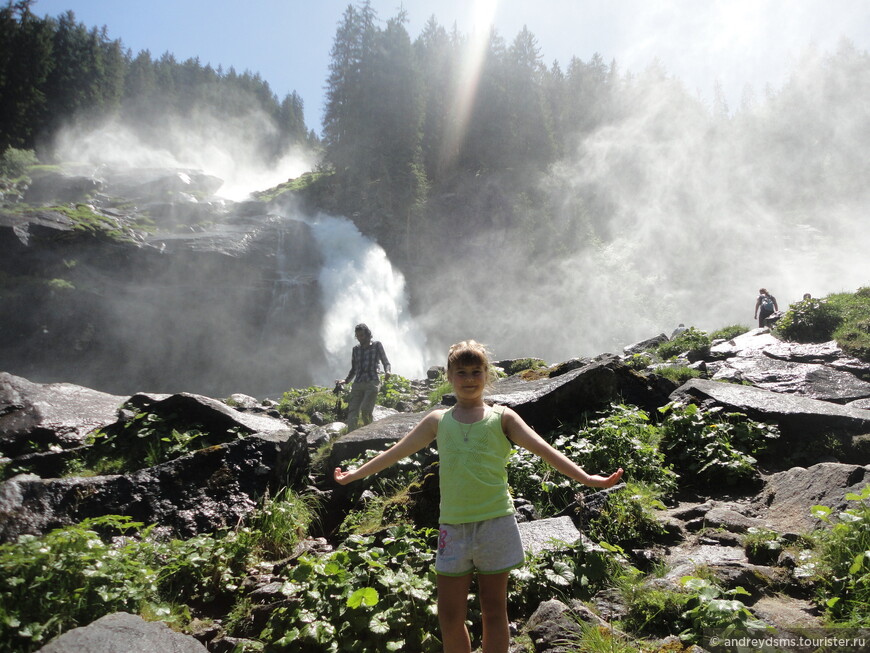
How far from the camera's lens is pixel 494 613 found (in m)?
2.55

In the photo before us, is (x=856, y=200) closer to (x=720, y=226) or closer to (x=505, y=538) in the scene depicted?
(x=720, y=226)

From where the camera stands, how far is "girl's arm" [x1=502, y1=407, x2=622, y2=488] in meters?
2.65

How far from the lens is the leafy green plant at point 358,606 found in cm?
296

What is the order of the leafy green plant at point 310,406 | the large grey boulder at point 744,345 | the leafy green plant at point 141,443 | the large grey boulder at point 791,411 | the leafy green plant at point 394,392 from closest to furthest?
the large grey boulder at point 791,411, the leafy green plant at point 141,443, the leafy green plant at point 310,406, the leafy green plant at point 394,392, the large grey boulder at point 744,345

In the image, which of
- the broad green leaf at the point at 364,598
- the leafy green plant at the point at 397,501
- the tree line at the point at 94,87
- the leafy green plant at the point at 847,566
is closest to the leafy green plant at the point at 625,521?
the leafy green plant at the point at 847,566

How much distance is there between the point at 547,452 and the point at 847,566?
1.89m

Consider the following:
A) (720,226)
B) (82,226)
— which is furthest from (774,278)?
(82,226)

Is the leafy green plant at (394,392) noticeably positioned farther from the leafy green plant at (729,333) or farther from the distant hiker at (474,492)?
the leafy green plant at (729,333)

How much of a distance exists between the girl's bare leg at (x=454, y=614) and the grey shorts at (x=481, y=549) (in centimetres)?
6

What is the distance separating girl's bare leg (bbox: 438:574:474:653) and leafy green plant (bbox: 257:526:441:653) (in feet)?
1.55

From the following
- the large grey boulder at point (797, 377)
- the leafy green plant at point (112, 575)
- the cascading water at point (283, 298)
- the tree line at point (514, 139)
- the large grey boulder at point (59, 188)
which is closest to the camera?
→ the leafy green plant at point (112, 575)

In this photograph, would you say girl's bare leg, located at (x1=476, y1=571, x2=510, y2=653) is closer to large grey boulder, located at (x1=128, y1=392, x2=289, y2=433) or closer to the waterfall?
large grey boulder, located at (x1=128, y1=392, x2=289, y2=433)

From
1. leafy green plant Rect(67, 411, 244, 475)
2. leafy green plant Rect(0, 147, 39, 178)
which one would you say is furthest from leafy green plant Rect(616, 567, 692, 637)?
leafy green plant Rect(0, 147, 39, 178)

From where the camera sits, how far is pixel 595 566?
3492mm
